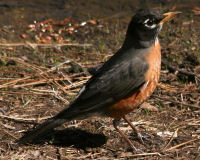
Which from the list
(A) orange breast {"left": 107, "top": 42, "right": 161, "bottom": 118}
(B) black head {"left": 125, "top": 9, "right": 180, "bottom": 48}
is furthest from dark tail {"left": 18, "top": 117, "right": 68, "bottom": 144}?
(B) black head {"left": 125, "top": 9, "right": 180, "bottom": 48}

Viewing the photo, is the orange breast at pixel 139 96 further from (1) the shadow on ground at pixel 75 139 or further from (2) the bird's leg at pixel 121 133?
(1) the shadow on ground at pixel 75 139

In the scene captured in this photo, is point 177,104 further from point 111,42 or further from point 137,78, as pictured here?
point 111,42

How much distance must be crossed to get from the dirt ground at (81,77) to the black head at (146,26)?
1.00m

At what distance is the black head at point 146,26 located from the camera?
396 cm

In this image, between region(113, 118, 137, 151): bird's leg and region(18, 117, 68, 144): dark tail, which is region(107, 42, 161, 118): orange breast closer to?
region(113, 118, 137, 151): bird's leg

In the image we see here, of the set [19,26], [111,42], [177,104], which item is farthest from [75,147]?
[19,26]

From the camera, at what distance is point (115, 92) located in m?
3.86

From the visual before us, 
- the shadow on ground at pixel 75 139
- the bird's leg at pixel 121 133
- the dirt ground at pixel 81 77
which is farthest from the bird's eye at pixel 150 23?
the shadow on ground at pixel 75 139

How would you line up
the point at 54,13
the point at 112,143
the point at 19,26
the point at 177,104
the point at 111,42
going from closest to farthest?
the point at 112,143, the point at 177,104, the point at 111,42, the point at 19,26, the point at 54,13

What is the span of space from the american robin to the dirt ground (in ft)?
1.00

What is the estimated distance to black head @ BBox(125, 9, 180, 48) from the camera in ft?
13.0

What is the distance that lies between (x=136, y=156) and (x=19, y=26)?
4.12 meters

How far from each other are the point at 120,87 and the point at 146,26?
697 mm

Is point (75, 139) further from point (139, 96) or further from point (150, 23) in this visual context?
point (150, 23)
